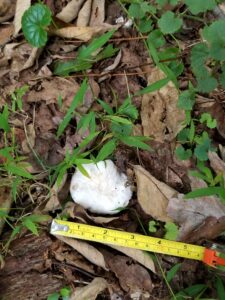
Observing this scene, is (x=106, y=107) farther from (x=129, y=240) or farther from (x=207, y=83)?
(x=129, y=240)

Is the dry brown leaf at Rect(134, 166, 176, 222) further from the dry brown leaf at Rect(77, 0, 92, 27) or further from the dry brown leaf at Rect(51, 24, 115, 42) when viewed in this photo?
the dry brown leaf at Rect(77, 0, 92, 27)

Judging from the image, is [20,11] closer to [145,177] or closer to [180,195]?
[145,177]

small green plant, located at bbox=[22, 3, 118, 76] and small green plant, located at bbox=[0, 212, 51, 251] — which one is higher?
small green plant, located at bbox=[22, 3, 118, 76]

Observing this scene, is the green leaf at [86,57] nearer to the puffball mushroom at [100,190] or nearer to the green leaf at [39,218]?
the puffball mushroom at [100,190]

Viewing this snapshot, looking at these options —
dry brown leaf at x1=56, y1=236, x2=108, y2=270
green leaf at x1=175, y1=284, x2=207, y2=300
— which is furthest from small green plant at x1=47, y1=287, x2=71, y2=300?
green leaf at x1=175, y1=284, x2=207, y2=300

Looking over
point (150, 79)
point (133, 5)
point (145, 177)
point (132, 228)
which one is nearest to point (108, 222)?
point (132, 228)

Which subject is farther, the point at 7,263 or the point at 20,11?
the point at 20,11

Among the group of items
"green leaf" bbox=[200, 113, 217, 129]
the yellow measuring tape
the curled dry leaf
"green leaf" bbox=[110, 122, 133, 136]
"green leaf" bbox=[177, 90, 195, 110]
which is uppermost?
"green leaf" bbox=[177, 90, 195, 110]
